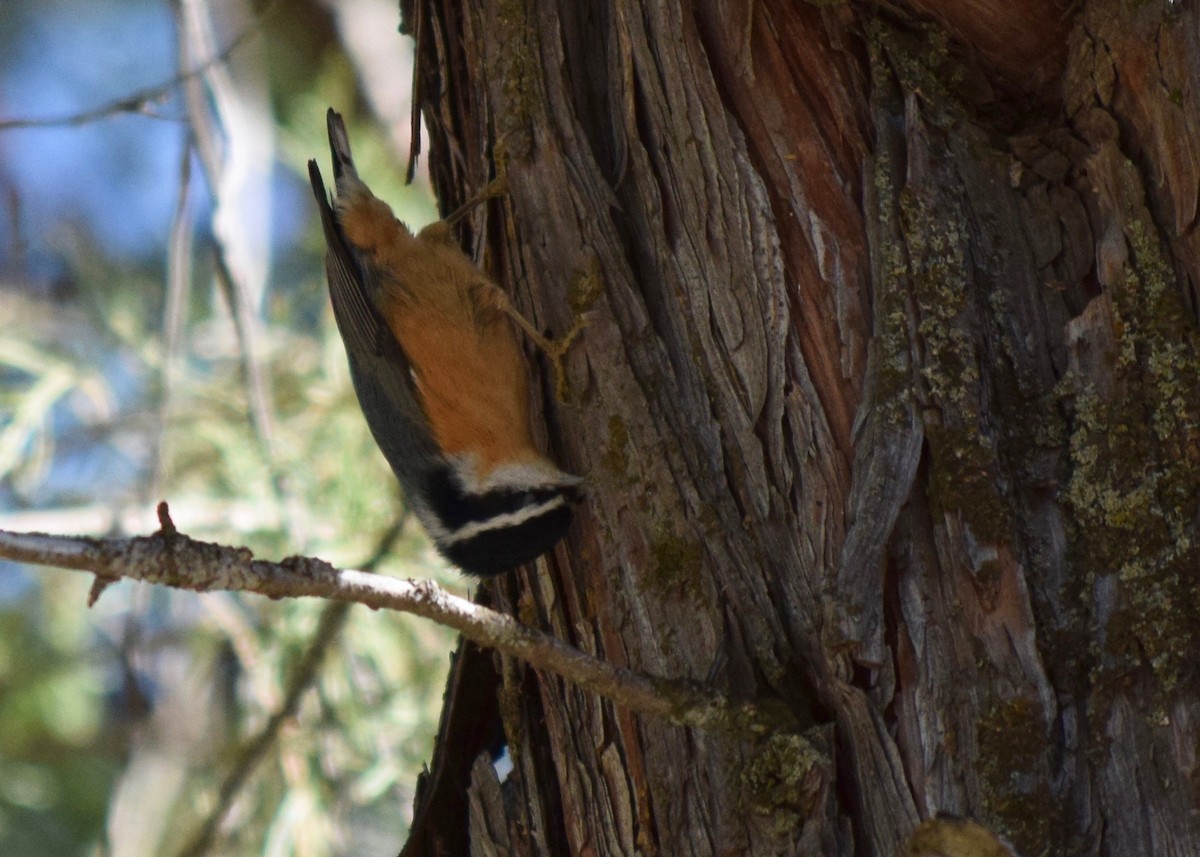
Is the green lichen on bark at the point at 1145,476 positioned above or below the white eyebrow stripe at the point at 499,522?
below

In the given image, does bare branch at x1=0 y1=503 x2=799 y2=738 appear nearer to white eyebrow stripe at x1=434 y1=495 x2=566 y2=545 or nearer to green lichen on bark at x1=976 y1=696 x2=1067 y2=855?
green lichen on bark at x1=976 y1=696 x2=1067 y2=855

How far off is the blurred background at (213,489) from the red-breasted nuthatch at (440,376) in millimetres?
346

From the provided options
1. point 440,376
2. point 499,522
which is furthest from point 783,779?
point 440,376

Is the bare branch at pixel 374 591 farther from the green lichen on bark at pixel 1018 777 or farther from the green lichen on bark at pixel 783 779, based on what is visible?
the green lichen on bark at pixel 1018 777

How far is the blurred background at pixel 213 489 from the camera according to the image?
3.94 m

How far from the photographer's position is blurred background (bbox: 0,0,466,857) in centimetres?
394

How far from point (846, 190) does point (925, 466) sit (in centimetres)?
59

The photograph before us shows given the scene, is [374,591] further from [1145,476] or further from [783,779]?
[1145,476]

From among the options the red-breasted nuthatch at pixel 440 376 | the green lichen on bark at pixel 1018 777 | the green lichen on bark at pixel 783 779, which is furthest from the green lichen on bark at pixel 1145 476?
the red-breasted nuthatch at pixel 440 376

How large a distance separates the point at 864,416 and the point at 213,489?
314 cm

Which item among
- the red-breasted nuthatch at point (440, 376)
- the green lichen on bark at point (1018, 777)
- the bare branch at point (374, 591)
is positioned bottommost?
the green lichen on bark at point (1018, 777)

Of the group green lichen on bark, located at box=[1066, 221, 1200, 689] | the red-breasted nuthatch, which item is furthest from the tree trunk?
the red-breasted nuthatch

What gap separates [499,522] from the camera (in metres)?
2.92

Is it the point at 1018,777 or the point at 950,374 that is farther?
the point at 950,374
